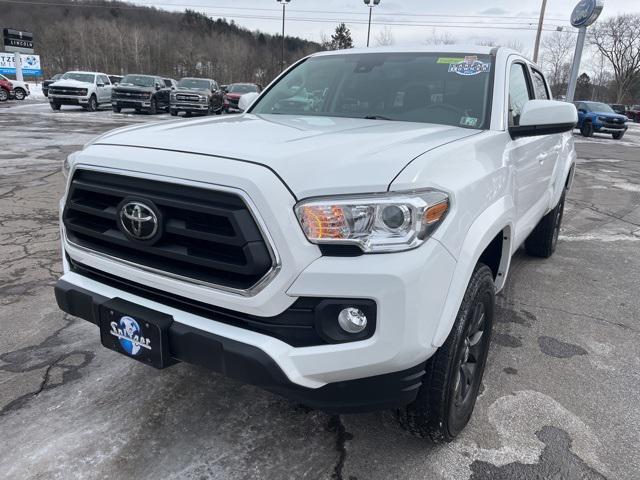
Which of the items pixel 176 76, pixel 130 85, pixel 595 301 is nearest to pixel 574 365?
pixel 595 301

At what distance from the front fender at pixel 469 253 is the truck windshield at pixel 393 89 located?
64 cm

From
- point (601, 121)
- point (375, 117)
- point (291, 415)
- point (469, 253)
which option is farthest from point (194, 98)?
point (469, 253)

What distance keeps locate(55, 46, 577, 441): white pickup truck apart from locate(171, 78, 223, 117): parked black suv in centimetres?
1995

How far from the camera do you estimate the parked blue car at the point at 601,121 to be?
21594mm

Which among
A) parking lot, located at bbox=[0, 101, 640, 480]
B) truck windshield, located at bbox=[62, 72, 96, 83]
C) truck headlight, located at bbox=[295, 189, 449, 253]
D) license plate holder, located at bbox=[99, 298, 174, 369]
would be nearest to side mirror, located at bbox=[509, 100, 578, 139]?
truck headlight, located at bbox=[295, 189, 449, 253]

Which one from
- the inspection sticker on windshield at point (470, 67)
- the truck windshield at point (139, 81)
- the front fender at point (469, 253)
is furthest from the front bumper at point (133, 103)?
the front fender at point (469, 253)

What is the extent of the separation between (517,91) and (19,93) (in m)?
34.5

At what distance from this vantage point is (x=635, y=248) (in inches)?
221

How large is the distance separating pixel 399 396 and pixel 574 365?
5.84ft

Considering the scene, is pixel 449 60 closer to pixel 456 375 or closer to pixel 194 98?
pixel 456 375

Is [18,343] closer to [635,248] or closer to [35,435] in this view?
[35,435]

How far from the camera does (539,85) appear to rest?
14.2 ft

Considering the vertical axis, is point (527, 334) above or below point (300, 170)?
below

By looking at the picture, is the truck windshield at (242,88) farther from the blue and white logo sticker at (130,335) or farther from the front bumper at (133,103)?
the blue and white logo sticker at (130,335)
